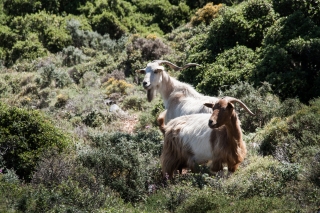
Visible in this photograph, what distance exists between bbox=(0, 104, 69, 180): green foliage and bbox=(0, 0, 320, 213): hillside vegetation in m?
0.02

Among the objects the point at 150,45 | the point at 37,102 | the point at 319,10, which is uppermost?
the point at 319,10

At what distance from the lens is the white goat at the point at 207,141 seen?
8.85 meters

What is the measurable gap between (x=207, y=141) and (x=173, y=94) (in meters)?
3.03

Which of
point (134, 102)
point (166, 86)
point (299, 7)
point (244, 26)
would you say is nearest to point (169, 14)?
point (134, 102)

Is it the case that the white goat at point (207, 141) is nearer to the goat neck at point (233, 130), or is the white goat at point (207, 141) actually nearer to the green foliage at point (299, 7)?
the goat neck at point (233, 130)

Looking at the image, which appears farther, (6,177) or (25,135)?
(25,135)

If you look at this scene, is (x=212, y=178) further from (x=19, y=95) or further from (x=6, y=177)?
(x=19, y=95)

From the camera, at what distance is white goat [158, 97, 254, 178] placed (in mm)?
8852

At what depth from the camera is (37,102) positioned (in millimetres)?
19109

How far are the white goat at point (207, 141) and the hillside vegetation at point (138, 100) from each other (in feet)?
0.91

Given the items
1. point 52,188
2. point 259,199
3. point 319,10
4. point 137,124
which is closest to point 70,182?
point 52,188

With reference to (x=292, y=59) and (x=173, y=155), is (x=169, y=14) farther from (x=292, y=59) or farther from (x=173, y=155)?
(x=173, y=155)

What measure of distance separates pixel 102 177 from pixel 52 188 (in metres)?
0.93

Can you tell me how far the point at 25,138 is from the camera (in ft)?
35.3
